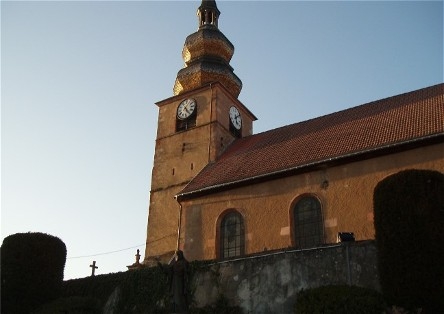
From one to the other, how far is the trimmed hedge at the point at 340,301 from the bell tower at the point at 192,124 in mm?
12820

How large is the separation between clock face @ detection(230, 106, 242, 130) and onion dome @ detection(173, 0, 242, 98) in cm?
106

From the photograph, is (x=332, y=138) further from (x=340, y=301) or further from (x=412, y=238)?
(x=340, y=301)

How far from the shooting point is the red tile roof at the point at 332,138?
59.4 feet

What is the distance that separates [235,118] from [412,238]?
18141mm

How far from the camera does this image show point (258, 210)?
64.3 ft

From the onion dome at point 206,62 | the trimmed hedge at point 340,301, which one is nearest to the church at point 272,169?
the onion dome at point 206,62

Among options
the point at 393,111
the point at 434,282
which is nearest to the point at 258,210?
the point at 393,111

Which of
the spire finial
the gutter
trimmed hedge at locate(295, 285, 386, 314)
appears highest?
the spire finial

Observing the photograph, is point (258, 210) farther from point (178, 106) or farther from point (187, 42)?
point (187, 42)

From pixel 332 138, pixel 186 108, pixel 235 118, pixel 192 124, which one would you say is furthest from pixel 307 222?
pixel 186 108

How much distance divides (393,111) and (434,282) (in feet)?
37.3

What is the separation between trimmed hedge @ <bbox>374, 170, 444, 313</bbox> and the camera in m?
10.7

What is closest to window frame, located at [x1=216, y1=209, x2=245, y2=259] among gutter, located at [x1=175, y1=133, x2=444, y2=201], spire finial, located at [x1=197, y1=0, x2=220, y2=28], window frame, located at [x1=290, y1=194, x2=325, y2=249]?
gutter, located at [x1=175, y1=133, x2=444, y2=201]

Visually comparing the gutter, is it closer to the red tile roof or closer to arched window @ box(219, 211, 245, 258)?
the red tile roof
